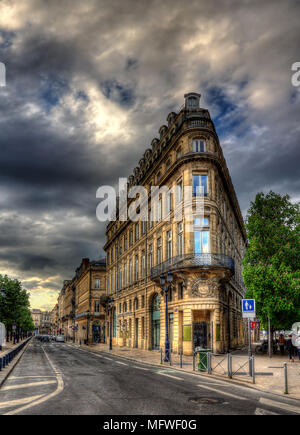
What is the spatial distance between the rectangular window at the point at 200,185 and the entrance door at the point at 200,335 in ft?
36.6

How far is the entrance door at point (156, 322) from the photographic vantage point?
137 ft

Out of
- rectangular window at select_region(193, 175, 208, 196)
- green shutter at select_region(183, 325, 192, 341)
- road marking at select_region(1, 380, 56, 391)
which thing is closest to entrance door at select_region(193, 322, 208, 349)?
green shutter at select_region(183, 325, 192, 341)

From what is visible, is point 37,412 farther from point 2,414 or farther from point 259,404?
point 259,404

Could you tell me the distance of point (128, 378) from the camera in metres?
17.5

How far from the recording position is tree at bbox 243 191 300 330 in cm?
3328

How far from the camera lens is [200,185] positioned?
35750 millimetres

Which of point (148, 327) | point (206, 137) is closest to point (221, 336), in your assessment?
point (148, 327)

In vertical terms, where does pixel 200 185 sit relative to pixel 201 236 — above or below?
above

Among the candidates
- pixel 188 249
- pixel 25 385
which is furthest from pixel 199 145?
pixel 25 385

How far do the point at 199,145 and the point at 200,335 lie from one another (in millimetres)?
16712

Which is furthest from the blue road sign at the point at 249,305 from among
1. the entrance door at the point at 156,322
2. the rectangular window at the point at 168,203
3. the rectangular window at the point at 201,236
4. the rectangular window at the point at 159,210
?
the rectangular window at the point at 159,210

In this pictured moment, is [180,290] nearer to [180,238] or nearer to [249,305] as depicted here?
[180,238]

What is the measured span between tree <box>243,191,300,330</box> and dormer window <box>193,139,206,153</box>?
6.79m

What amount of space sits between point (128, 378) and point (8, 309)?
47809mm
